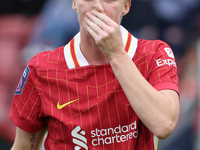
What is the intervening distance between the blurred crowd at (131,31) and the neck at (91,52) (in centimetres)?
173

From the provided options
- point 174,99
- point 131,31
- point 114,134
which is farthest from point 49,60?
point 131,31

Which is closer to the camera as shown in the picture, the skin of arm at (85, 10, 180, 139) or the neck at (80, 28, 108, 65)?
the skin of arm at (85, 10, 180, 139)

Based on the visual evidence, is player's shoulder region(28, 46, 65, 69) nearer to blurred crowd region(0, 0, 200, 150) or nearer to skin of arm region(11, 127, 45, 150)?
skin of arm region(11, 127, 45, 150)

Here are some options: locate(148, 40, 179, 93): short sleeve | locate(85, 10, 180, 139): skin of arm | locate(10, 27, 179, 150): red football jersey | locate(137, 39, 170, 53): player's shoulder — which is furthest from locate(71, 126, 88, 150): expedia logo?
locate(137, 39, 170, 53): player's shoulder

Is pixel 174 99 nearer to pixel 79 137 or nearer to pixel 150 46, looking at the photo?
pixel 150 46

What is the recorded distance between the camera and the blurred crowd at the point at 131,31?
3.29 meters

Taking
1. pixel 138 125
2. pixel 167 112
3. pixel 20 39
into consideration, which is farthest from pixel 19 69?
pixel 167 112

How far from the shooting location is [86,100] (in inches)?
62.7

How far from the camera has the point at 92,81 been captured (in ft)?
5.30

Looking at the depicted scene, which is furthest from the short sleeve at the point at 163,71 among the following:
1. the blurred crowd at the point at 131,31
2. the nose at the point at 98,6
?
the blurred crowd at the point at 131,31

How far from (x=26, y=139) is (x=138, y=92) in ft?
2.92

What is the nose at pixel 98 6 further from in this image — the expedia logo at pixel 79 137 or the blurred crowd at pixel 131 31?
the blurred crowd at pixel 131 31

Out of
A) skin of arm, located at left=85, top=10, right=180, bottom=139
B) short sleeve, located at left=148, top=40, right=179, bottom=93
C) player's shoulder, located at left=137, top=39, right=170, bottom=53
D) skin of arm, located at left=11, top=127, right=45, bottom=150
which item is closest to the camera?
skin of arm, located at left=85, top=10, right=180, bottom=139

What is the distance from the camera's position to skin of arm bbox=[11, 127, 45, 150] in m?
1.77
